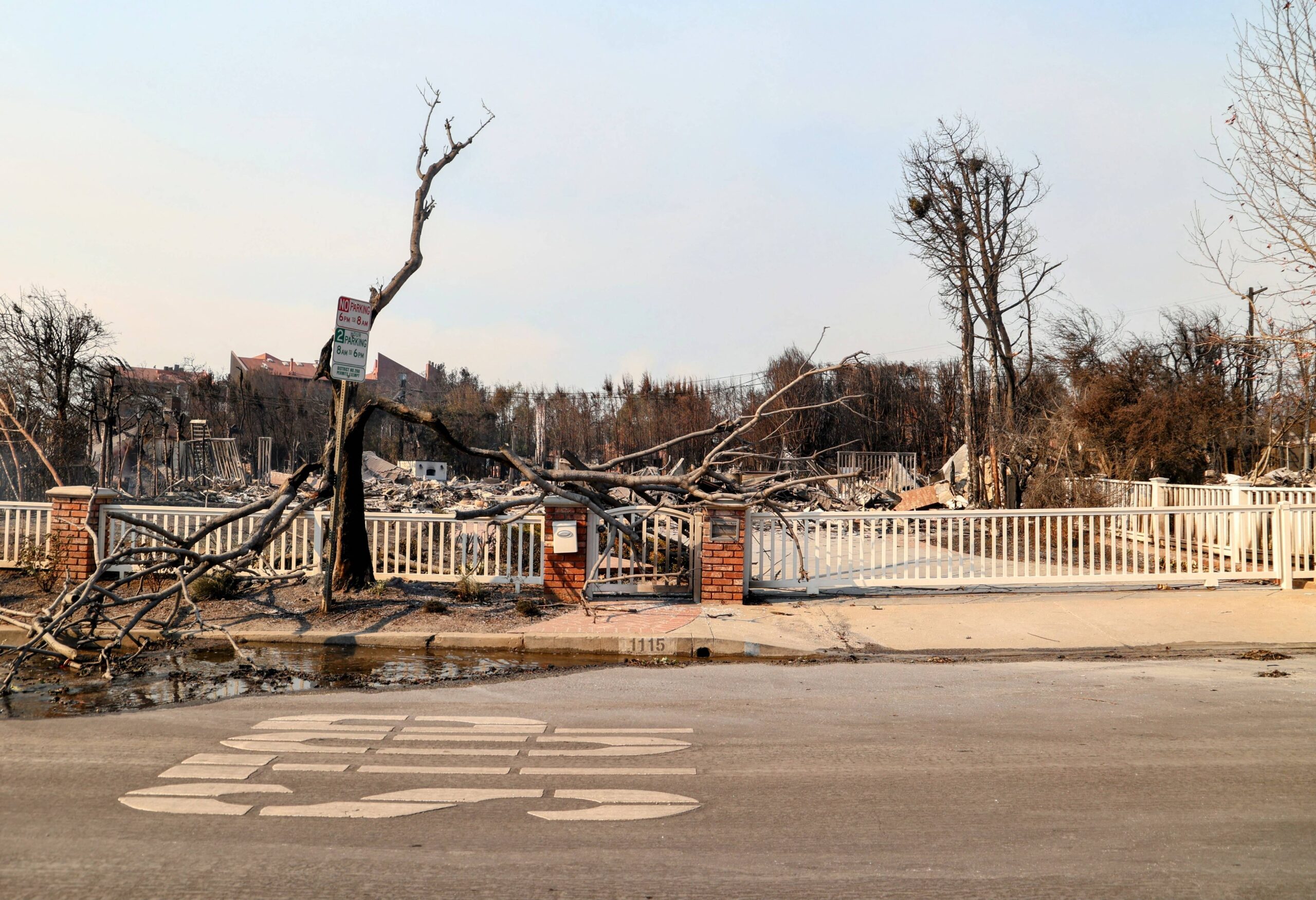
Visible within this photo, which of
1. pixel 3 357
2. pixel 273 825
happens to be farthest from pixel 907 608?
pixel 3 357

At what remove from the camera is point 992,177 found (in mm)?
26812

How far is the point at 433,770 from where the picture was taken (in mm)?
5188

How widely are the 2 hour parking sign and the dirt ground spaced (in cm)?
259

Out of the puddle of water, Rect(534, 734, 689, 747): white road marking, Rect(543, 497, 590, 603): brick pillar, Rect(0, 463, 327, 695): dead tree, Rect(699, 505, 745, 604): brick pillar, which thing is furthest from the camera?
Rect(543, 497, 590, 603): brick pillar

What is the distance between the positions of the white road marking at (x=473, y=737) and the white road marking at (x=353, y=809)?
1.17 m

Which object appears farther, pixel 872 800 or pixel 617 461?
pixel 617 461

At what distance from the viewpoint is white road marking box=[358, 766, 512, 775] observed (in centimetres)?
514

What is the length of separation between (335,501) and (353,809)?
6353 mm

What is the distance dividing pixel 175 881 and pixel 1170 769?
5.10 m

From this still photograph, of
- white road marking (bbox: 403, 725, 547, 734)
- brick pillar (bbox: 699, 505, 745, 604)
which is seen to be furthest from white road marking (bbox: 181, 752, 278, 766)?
brick pillar (bbox: 699, 505, 745, 604)

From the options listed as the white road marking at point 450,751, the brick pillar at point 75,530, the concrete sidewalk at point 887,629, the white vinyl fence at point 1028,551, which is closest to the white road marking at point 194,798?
the white road marking at point 450,751

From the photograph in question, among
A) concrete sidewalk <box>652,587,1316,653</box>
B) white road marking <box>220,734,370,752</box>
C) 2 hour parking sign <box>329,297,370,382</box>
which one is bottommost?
white road marking <box>220,734,370,752</box>

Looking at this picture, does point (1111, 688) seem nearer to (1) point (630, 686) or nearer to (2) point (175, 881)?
(1) point (630, 686)

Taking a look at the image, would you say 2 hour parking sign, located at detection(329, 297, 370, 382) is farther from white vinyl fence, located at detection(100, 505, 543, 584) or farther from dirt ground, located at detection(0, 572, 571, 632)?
dirt ground, located at detection(0, 572, 571, 632)
